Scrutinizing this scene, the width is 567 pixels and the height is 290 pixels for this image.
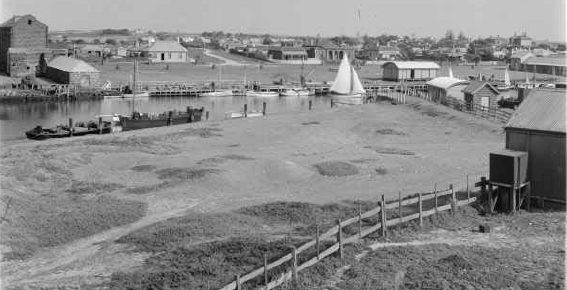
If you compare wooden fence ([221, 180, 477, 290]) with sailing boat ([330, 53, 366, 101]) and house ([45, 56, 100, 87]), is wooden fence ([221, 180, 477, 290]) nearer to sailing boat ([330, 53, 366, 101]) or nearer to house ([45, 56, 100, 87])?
sailing boat ([330, 53, 366, 101])

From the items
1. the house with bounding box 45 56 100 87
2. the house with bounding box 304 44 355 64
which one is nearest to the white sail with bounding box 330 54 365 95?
the house with bounding box 45 56 100 87

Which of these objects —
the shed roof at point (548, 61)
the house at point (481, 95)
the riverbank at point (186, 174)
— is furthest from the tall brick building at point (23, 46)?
the shed roof at point (548, 61)

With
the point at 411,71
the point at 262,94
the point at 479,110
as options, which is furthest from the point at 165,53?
the point at 479,110

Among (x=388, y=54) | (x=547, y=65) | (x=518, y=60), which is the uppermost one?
(x=388, y=54)

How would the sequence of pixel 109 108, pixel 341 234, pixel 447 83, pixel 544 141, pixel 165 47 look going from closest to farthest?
pixel 341 234
pixel 544 141
pixel 447 83
pixel 109 108
pixel 165 47

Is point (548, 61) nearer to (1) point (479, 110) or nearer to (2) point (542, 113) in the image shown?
(1) point (479, 110)

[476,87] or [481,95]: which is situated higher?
[476,87]

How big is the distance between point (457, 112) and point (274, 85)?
162 feet

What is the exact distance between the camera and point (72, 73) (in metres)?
96.3

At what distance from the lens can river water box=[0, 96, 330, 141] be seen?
68062 millimetres

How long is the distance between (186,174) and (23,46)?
80.9 meters

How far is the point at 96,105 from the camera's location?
84.5 m

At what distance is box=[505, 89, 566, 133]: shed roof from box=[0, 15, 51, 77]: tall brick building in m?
85.3

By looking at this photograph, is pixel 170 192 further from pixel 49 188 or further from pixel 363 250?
pixel 363 250
